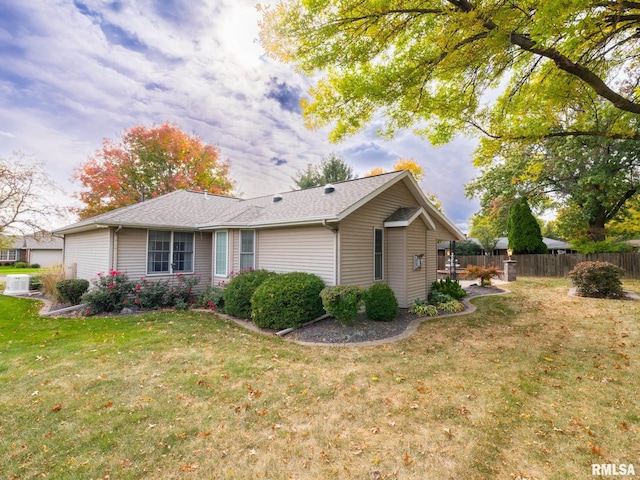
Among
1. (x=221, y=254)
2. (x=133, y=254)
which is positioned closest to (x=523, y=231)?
(x=221, y=254)

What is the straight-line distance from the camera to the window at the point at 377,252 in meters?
9.73

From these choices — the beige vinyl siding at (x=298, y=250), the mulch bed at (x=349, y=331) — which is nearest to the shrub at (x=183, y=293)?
the beige vinyl siding at (x=298, y=250)

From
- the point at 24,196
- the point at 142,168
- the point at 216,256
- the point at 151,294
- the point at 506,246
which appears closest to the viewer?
the point at 151,294

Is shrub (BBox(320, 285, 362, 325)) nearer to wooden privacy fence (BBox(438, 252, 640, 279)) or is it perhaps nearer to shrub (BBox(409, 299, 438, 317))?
shrub (BBox(409, 299, 438, 317))

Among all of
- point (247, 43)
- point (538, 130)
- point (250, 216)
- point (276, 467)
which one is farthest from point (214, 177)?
point (276, 467)

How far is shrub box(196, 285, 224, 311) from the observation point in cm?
1009

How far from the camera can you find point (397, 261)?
32.2 feet

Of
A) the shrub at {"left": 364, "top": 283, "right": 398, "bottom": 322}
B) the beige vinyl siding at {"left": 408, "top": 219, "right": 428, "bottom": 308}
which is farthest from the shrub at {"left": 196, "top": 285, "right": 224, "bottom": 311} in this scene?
the beige vinyl siding at {"left": 408, "top": 219, "right": 428, "bottom": 308}

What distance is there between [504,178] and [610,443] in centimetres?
2242

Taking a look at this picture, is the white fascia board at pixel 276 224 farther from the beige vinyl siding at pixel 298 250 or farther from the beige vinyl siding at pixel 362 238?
the beige vinyl siding at pixel 362 238

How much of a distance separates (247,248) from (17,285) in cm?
1229

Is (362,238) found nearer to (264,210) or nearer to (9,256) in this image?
(264,210)

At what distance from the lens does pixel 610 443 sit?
121 inches

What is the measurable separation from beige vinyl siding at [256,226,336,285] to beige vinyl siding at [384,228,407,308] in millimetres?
2500
